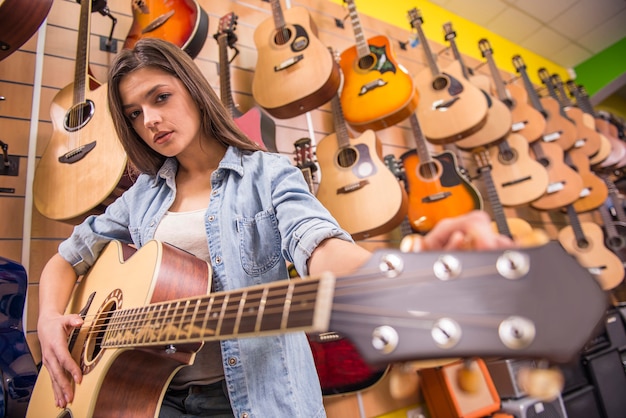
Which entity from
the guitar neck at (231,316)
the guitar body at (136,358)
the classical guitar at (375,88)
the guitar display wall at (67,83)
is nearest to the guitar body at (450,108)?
the guitar display wall at (67,83)

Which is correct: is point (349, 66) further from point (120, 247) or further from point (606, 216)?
point (606, 216)

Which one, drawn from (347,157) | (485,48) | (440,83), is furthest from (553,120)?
(347,157)

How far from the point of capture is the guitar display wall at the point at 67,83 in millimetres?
1487

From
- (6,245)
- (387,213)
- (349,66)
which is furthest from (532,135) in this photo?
(6,245)

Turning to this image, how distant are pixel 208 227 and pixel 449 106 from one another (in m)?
2.15

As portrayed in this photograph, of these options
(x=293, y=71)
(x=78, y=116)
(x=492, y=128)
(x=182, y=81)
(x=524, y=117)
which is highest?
Answer: (x=524, y=117)

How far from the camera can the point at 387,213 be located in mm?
1789

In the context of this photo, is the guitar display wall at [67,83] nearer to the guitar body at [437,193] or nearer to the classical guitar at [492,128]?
the guitar body at [437,193]

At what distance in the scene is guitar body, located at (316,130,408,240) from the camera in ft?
5.92

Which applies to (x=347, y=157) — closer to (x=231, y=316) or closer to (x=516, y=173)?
(x=516, y=173)

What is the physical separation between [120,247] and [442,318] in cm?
91

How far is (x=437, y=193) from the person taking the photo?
7.20 feet

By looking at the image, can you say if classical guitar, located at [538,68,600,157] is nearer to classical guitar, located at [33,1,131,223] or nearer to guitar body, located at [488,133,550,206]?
guitar body, located at [488,133,550,206]

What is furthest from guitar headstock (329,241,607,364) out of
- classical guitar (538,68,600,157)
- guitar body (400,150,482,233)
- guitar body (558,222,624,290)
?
classical guitar (538,68,600,157)
